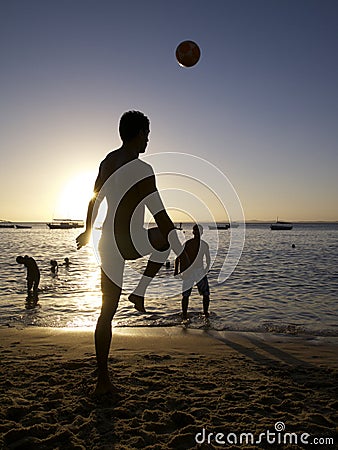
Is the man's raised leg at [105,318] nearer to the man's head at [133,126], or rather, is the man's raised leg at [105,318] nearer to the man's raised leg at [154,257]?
the man's raised leg at [154,257]

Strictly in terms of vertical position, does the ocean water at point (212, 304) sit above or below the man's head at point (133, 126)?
below

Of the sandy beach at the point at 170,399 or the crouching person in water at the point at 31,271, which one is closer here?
the sandy beach at the point at 170,399

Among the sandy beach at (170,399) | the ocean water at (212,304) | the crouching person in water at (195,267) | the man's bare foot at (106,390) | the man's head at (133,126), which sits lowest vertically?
the ocean water at (212,304)

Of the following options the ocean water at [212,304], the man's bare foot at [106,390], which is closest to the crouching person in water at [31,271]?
the ocean water at [212,304]

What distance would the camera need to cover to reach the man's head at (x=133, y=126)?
4211 mm

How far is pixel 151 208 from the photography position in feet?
13.2

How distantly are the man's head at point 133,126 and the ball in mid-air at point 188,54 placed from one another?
366 centimetres

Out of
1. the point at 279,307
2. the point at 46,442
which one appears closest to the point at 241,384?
the point at 46,442

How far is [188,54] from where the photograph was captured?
7.39m

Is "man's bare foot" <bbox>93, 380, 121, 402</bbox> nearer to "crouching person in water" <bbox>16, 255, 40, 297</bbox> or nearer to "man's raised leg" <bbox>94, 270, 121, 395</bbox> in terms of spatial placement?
"man's raised leg" <bbox>94, 270, 121, 395</bbox>

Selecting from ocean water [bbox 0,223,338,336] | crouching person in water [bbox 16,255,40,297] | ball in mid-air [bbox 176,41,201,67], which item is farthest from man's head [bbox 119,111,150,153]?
crouching person in water [bbox 16,255,40,297]

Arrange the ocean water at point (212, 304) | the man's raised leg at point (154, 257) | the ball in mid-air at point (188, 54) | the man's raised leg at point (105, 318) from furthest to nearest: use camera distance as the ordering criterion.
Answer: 1. the ocean water at point (212, 304)
2. the ball in mid-air at point (188, 54)
3. the man's raised leg at point (105, 318)
4. the man's raised leg at point (154, 257)

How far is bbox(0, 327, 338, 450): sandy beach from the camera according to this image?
3.46m

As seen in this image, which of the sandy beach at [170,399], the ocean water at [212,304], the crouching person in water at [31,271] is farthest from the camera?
the crouching person in water at [31,271]
